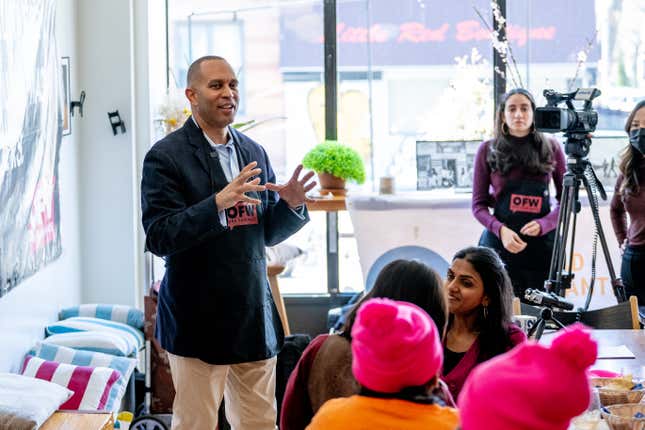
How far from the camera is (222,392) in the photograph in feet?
11.1

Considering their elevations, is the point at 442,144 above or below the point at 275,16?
below

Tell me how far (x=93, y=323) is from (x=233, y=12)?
2126mm

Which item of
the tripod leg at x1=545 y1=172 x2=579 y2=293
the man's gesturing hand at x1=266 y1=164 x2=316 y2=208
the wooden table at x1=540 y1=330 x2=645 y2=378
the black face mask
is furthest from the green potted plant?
the man's gesturing hand at x1=266 y1=164 x2=316 y2=208

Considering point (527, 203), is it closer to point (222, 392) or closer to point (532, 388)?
point (222, 392)

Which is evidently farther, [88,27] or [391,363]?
[88,27]

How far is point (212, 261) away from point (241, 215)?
0.55 feet

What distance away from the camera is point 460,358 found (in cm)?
287

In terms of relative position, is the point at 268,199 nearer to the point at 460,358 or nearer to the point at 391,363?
the point at 460,358

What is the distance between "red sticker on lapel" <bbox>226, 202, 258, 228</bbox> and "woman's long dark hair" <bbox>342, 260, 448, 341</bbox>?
1.00 metres

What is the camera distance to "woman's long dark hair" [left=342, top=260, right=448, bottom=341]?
228 cm

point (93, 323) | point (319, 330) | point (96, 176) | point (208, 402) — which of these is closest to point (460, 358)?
point (208, 402)

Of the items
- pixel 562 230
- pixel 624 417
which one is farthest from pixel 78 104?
pixel 624 417

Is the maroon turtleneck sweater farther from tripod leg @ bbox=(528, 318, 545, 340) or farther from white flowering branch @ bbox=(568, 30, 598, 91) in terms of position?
tripod leg @ bbox=(528, 318, 545, 340)

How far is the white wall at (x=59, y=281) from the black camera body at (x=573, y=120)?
2.11 meters
